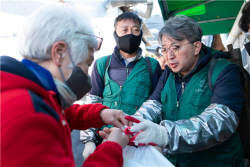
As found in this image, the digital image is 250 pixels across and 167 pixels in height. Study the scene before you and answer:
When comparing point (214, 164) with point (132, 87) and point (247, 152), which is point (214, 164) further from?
point (132, 87)

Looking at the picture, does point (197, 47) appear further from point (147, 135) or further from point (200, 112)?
point (147, 135)

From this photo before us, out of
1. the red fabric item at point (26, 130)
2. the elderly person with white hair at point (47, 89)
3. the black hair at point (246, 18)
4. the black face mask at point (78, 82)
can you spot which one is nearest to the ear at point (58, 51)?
the elderly person with white hair at point (47, 89)

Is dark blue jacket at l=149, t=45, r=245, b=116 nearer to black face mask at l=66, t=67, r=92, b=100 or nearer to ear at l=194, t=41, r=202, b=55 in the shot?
ear at l=194, t=41, r=202, b=55

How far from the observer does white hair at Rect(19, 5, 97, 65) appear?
0.99 meters

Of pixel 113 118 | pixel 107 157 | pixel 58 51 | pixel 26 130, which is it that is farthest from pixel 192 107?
pixel 26 130

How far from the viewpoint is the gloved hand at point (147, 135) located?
54.2 inches

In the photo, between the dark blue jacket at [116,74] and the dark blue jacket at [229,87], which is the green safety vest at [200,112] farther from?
the dark blue jacket at [116,74]

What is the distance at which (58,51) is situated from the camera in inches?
40.6

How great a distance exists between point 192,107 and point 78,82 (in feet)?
3.70

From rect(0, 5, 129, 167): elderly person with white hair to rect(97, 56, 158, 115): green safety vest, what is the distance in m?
1.03

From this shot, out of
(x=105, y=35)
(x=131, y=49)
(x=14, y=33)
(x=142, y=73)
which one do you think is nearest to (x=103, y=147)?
(x=142, y=73)

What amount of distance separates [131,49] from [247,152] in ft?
6.46

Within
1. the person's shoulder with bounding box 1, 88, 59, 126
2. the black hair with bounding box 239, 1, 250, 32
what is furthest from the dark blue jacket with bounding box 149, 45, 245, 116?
the person's shoulder with bounding box 1, 88, 59, 126

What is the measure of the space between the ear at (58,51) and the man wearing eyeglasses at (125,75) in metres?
1.35
